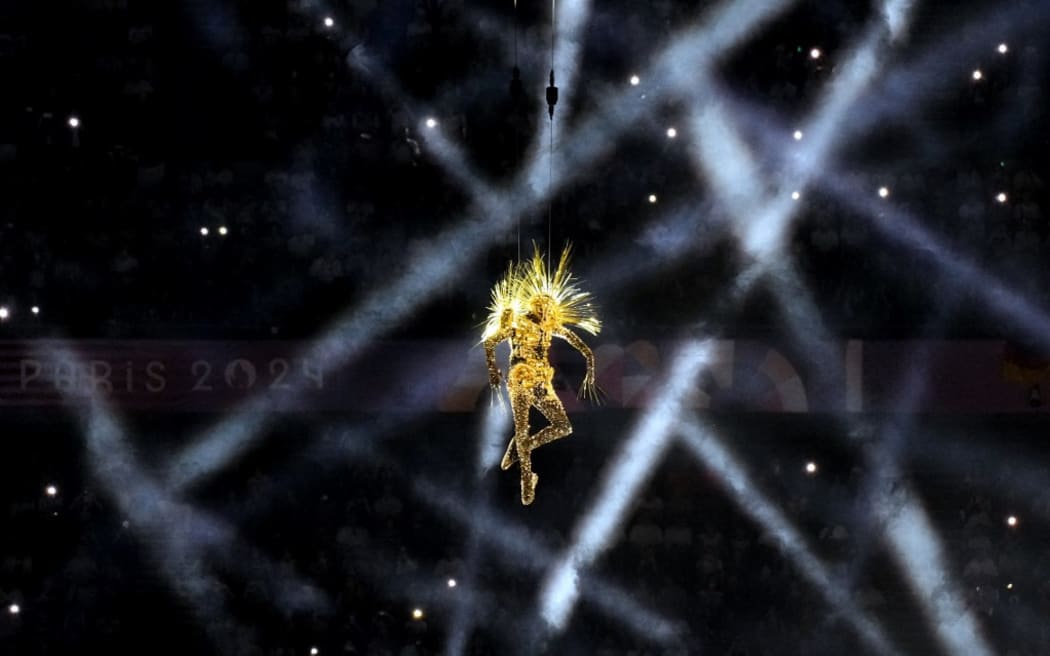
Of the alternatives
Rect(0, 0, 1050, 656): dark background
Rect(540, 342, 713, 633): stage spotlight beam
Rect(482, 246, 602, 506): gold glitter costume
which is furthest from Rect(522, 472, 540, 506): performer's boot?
Rect(540, 342, 713, 633): stage spotlight beam

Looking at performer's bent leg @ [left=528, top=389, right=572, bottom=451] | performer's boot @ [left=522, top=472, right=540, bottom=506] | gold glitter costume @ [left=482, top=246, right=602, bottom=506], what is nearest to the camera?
gold glitter costume @ [left=482, top=246, right=602, bottom=506]

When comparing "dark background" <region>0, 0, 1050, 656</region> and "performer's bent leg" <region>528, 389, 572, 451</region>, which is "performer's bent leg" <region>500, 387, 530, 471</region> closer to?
"performer's bent leg" <region>528, 389, 572, 451</region>

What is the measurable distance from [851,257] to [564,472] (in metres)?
3.61

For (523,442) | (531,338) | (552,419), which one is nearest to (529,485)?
(523,442)

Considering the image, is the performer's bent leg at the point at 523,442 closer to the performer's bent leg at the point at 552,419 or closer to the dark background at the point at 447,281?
the performer's bent leg at the point at 552,419

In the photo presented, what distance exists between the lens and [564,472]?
58.3 ft

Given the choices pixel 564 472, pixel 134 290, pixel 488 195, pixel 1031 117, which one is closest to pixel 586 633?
pixel 564 472

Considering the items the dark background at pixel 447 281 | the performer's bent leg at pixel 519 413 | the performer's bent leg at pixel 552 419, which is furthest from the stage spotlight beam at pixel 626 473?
the performer's bent leg at pixel 519 413

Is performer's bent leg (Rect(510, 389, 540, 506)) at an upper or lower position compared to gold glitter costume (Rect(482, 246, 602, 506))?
lower

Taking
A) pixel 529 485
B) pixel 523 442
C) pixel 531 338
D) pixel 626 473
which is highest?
pixel 626 473

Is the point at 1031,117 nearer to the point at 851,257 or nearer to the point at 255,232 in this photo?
the point at 851,257

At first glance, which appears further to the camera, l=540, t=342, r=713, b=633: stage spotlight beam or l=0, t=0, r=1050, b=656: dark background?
l=540, t=342, r=713, b=633: stage spotlight beam

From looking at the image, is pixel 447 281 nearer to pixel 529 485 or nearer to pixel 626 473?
pixel 626 473

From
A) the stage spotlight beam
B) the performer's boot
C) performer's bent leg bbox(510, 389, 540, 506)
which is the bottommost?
the performer's boot
